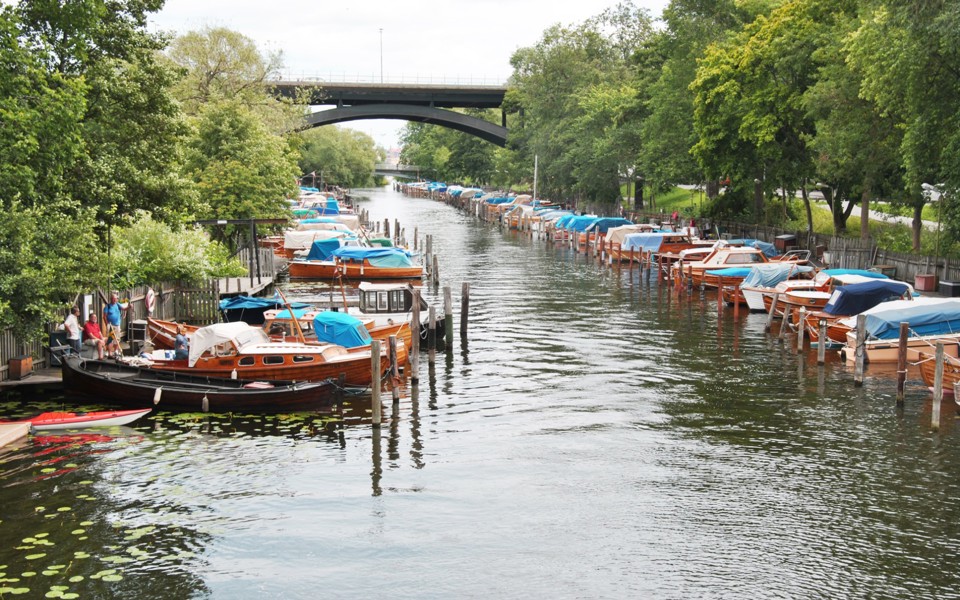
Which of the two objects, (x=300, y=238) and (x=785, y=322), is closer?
(x=785, y=322)

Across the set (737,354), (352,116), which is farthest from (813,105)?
(352,116)

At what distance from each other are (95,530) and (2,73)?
1301cm

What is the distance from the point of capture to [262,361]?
29.0 m

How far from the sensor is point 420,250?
75.6 metres

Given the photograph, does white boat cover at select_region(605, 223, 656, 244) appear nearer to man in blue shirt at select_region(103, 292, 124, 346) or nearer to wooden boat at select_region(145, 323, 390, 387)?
wooden boat at select_region(145, 323, 390, 387)

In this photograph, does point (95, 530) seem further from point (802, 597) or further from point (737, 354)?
point (737, 354)

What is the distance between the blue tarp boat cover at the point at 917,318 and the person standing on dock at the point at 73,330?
25.6 m

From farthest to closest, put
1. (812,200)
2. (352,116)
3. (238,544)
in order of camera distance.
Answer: (352,116)
(812,200)
(238,544)

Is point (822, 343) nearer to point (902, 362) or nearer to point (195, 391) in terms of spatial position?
point (902, 362)

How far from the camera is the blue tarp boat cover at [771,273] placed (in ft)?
148

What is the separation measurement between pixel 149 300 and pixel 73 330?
6.31 m

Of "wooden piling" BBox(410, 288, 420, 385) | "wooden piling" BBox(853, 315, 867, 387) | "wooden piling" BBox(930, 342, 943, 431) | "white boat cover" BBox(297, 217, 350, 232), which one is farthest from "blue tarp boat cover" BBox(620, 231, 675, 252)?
"wooden piling" BBox(930, 342, 943, 431)

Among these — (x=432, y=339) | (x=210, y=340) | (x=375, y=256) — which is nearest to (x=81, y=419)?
(x=210, y=340)

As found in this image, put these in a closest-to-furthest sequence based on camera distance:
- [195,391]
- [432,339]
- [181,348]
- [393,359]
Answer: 1. [195,391]
2. [181,348]
3. [393,359]
4. [432,339]
